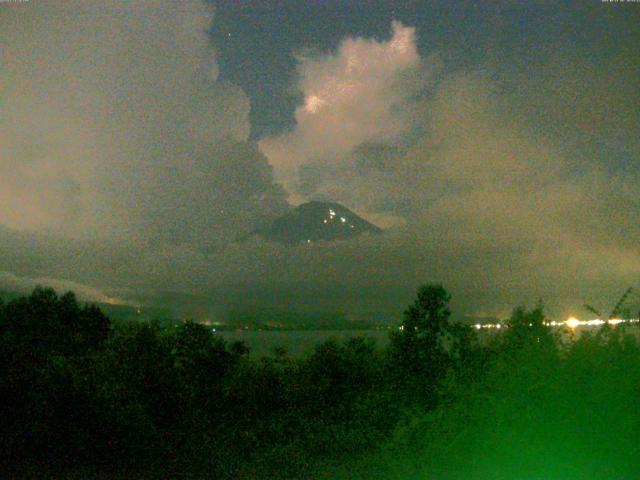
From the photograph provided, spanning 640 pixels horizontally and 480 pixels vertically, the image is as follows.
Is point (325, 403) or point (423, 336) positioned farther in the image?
point (325, 403)

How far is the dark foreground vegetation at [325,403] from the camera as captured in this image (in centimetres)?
753

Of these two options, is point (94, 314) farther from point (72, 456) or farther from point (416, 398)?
point (416, 398)

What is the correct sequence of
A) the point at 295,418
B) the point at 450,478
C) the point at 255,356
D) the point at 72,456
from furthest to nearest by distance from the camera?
the point at 255,356
the point at 295,418
the point at 72,456
the point at 450,478

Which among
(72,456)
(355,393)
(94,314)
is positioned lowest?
(72,456)

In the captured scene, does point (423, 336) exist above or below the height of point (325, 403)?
above

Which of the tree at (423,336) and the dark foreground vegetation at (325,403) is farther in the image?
the tree at (423,336)

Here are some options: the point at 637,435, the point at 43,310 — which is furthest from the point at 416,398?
the point at 43,310

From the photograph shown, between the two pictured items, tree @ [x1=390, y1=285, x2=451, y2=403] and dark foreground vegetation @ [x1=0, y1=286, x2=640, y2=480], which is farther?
tree @ [x1=390, y1=285, x2=451, y2=403]

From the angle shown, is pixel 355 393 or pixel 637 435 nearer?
pixel 637 435

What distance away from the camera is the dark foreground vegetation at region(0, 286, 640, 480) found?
7.53 meters

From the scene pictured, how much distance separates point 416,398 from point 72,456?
21.3 ft

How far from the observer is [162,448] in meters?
13.1

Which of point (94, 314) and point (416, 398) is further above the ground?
point (94, 314)

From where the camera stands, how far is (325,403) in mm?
16047
